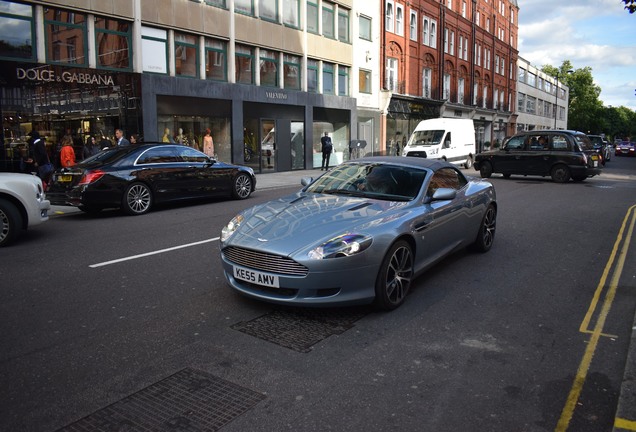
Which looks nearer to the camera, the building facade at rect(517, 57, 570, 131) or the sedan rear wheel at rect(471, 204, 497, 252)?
the sedan rear wheel at rect(471, 204, 497, 252)

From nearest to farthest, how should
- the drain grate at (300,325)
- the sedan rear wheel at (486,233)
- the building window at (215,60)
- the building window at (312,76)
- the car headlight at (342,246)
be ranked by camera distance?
the drain grate at (300,325), the car headlight at (342,246), the sedan rear wheel at (486,233), the building window at (215,60), the building window at (312,76)

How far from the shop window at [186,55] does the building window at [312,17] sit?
26.4 feet

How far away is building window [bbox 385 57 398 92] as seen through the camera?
3594 centimetres

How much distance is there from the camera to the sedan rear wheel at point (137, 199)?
37.0 feet

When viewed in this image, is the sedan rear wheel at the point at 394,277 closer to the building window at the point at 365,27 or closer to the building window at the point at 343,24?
the building window at the point at 343,24

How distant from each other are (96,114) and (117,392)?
16914mm

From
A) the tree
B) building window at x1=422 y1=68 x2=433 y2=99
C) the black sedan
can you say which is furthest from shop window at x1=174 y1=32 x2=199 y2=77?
the tree

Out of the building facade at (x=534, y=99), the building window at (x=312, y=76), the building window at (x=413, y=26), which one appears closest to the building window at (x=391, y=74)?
the building window at (x=413, y=26)

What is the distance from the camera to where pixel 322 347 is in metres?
4.19

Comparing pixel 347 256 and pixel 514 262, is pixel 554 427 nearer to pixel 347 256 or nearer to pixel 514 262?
pixel 347 256

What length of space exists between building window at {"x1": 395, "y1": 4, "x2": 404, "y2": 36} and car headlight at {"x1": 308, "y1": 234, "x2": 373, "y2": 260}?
3503 cm

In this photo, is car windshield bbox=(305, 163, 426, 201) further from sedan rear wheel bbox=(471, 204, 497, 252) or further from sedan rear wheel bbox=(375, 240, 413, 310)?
sedan rear wheel bbox=(471, 204, 497, 252)

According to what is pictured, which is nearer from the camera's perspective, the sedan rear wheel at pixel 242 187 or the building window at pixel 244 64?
the sedan rear wheel at pixel 242 187

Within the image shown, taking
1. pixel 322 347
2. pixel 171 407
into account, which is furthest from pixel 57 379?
pixel 322 347
